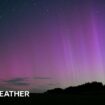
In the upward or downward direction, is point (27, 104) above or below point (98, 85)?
below

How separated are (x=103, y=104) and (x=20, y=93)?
1811 cm

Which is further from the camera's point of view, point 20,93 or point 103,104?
point 20,93

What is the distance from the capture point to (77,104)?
32.4 meters

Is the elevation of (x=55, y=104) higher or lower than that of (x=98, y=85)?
lower

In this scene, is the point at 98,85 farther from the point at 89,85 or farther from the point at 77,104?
the point at 77,104

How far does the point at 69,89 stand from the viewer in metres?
95.4

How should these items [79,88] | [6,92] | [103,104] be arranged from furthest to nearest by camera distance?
1. [79,88]
2. [6,92]
3. [103,104]

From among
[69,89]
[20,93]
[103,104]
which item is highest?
[69,89]

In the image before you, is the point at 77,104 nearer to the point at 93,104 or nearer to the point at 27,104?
the point at 93,104

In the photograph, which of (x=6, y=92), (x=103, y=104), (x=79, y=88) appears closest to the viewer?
(x=103, y=104)

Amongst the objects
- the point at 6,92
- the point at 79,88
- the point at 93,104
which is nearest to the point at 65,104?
the point at 93,104

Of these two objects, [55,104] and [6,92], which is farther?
[6,92]

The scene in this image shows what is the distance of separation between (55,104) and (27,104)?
→ 332 centimetres

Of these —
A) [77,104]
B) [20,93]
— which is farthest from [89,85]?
[77,104]
